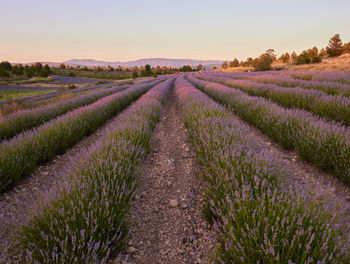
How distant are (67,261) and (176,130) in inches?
176

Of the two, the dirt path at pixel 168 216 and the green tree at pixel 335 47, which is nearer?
the dirt path at pixel 168 216

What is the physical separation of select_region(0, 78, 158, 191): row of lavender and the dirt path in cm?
190

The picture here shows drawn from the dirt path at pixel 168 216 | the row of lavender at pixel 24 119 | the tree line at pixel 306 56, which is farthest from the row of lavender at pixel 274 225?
the tree line at pixel 306 56

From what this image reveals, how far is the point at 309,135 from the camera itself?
10.7ft

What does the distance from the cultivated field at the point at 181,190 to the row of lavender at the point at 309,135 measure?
2 cm

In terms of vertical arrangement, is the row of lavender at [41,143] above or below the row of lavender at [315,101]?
below

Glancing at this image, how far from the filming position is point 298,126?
3.68 metres

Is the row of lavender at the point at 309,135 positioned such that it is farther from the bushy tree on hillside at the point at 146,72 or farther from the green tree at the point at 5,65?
the green tree at the point at 5,65

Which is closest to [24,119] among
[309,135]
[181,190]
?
[181,190]

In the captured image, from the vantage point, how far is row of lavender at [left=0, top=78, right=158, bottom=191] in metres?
2.78

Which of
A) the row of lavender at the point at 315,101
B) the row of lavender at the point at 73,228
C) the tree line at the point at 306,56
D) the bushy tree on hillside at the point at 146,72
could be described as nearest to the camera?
the row of lavender at the point at 73,228

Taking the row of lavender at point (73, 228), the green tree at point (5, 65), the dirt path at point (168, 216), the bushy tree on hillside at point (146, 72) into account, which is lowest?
the dirt path at point (168, 216)

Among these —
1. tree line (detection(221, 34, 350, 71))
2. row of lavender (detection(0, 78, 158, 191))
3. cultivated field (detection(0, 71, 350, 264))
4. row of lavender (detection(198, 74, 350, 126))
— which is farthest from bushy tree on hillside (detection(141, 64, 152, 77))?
cultivated field (detection(0, 71, 350, 264))

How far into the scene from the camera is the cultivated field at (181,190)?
127 cm
